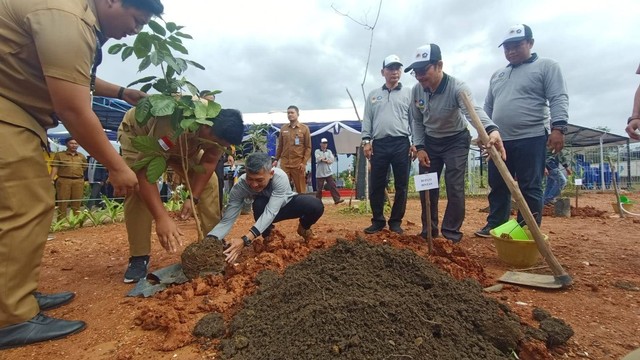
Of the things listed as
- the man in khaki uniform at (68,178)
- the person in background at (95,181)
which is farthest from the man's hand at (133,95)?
the person in background at (95,181)

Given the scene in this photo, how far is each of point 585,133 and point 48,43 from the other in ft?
66.6

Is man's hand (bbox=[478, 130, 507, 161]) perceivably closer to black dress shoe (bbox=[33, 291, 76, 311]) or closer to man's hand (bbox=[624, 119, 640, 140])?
man's hand (bbox=[624, 119, 640, 140])

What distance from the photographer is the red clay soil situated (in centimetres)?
164

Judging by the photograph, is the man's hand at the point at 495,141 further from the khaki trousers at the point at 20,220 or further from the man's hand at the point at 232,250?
the khaki trousers at the point at 20,220

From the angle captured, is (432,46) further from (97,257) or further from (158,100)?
(97,257)

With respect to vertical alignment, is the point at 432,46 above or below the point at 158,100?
above

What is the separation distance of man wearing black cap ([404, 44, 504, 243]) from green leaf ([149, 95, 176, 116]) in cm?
207

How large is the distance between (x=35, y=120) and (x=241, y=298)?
141cm

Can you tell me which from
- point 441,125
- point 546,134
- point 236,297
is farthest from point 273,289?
point 546,134

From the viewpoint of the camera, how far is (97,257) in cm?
356

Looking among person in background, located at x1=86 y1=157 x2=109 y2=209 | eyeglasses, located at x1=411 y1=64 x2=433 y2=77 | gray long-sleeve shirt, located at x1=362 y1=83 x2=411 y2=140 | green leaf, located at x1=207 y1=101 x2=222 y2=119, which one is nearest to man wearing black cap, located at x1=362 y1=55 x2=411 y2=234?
gray long-sleeve shirt, located at x1=362 y1=83 x2=411 y2=140

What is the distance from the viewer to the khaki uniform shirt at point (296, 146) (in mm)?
6953

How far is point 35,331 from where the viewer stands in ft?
5.63

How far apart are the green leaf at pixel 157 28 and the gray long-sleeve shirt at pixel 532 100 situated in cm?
298
